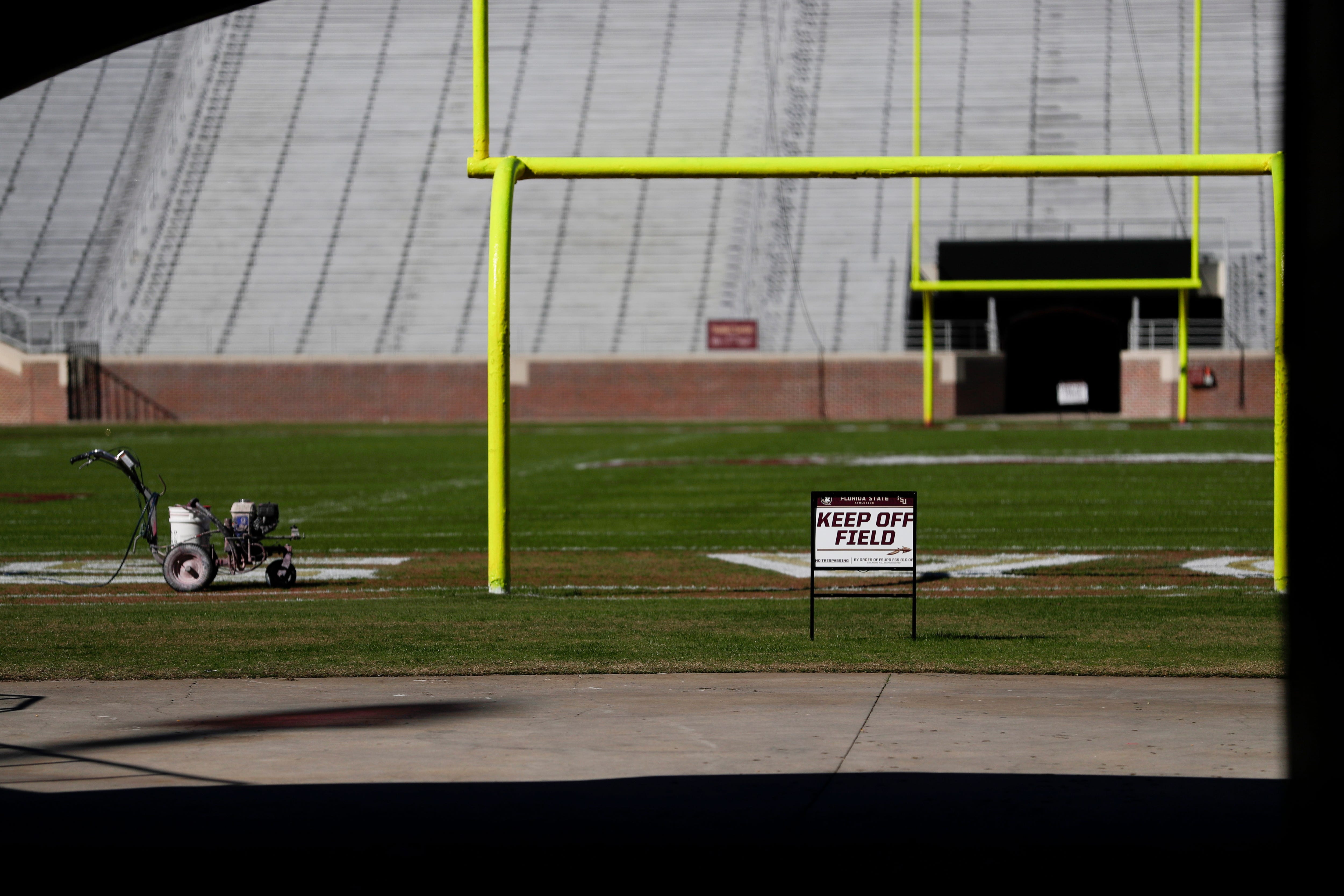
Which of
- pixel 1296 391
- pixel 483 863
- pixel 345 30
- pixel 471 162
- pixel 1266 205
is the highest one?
pixel 345 30

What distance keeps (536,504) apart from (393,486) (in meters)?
3.64

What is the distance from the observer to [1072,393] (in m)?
41.2

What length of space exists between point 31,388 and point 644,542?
3393 centimetres

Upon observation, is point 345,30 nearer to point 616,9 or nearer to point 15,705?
point 616,9

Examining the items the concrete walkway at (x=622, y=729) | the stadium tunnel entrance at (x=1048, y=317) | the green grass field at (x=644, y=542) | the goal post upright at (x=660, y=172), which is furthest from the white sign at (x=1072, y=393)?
the concrete walkway at (x=622, y=729)

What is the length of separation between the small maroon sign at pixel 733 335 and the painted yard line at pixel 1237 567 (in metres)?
31.2

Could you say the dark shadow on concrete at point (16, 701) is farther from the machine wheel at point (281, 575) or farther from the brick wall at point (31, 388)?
the brick wall at point (31, 388)

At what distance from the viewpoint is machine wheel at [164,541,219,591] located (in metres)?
11.8

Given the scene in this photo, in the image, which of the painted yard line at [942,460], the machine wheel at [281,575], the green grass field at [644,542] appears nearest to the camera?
the green grass field at [644,542]

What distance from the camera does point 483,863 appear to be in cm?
459

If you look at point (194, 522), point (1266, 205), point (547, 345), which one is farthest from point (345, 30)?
point (194, 522)

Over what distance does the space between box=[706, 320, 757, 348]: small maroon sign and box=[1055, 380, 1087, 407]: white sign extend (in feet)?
A: 26.7

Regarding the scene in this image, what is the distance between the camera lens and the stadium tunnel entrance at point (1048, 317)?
4281 cm

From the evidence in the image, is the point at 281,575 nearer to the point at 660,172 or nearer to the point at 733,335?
the point at 660,172
